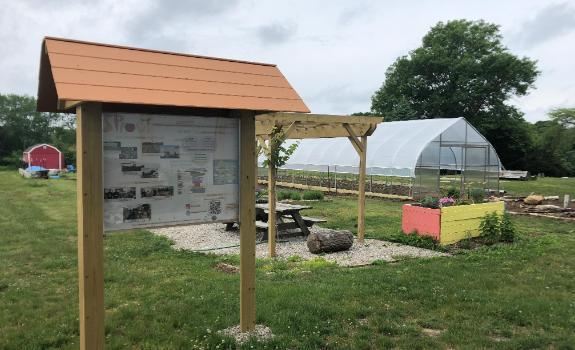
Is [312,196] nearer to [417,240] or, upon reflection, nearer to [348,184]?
[348,184]

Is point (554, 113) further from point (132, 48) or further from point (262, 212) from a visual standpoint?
point (132, 48)

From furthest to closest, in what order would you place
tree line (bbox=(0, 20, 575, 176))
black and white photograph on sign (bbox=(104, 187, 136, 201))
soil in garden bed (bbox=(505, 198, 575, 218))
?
tree line (bbox=(0, 20, 575, 176)) < soil in garden bed (bbox=(505, 198, 575, 218)) < black and white photograph on sign (bbox=(104, 187, 136, 201))

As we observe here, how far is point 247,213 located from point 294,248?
5313 millimetres

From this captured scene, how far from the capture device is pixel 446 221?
9664 millimetres

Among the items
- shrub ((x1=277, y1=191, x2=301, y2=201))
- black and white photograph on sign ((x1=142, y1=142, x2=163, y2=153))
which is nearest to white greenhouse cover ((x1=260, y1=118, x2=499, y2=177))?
shrub ((x1=277, y1=191, x2=301, y2=201))

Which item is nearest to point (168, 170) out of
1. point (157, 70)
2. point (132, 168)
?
point (132, 168)

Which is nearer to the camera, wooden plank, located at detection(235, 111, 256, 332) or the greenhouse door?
wooden plank, located at detection(235, 111, 256, 332)

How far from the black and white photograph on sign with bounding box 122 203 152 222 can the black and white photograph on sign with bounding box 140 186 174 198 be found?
0.27 ft

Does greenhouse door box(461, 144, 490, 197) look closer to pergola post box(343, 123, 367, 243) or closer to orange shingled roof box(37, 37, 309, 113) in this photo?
pergola post box(343, 123, 367, 243)

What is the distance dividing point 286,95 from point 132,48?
1.39 m

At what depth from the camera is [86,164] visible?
357 cm

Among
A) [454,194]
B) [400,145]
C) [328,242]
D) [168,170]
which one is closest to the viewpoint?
[168,170]

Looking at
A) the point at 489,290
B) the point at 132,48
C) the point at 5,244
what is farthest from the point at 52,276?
the point at 489,290

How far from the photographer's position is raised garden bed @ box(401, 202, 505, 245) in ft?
31.6
